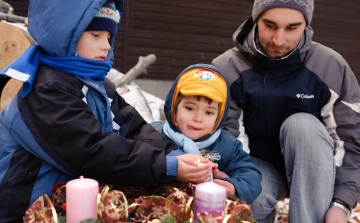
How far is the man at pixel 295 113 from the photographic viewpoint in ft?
8.02

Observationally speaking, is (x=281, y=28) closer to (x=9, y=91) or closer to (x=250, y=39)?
(x=250, y=39)

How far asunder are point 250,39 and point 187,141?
0.92 metres

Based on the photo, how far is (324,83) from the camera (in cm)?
264

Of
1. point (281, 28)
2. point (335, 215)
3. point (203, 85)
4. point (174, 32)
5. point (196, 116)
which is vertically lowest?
point (174, 32)

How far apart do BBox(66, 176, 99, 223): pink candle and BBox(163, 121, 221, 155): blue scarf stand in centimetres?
72

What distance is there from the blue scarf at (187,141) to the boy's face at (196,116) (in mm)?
39

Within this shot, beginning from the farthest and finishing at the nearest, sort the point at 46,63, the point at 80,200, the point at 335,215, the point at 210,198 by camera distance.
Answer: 1. the point at 335,215
2. the point at 46,63
3. the point at 210,198
4. the point at 80,200

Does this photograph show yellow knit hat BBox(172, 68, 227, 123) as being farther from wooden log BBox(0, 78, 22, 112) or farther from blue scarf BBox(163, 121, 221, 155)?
wooden log BBox(0, 78, 22, 112)

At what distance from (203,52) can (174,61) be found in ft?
2.31

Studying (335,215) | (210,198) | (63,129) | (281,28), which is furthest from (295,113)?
(63,129)

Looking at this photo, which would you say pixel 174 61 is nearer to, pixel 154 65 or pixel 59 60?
pixel 154 65

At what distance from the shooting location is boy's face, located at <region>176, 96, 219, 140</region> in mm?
2287

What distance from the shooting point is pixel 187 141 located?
2271 mm

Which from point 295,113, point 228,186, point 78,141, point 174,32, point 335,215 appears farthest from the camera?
point 174,32
